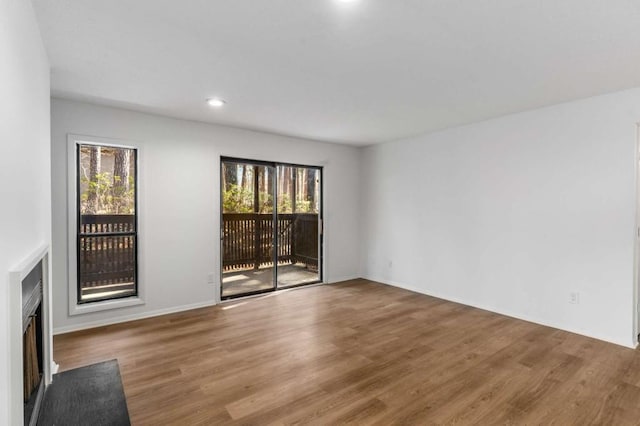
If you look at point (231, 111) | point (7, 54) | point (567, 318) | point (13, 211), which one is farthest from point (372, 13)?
point (567, 318)

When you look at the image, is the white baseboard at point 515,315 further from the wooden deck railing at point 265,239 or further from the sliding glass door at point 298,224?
the wooden deck railing at point 265,239

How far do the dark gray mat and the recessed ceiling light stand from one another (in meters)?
2.61

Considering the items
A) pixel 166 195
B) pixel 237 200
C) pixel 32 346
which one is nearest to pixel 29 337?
pixel 32 346

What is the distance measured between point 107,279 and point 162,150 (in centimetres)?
165

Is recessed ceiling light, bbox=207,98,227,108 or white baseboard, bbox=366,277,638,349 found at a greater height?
→ recessed ceiling light, bbox=207,98,227,108

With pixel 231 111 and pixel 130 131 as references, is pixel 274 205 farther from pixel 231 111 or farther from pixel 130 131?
pixel 130 131

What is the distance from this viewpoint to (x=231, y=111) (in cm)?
386

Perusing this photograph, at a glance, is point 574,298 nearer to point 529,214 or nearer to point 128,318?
point 529,214

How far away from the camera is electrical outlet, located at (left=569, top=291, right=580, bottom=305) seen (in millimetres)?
3504

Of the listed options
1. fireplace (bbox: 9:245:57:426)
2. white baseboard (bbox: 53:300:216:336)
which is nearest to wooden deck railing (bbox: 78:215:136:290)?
white baseboard (bbox: 53:300:216:336)

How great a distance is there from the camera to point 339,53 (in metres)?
2.44

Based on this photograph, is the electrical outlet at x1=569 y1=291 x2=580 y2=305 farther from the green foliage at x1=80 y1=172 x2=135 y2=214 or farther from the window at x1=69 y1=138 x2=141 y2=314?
the green foliage at x1=80 y1=172 x2=135 y2=214

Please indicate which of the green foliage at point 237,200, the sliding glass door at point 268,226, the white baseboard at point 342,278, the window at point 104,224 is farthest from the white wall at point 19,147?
the white baseboard at point 342,278

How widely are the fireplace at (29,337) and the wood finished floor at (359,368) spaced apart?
0.53 meters
